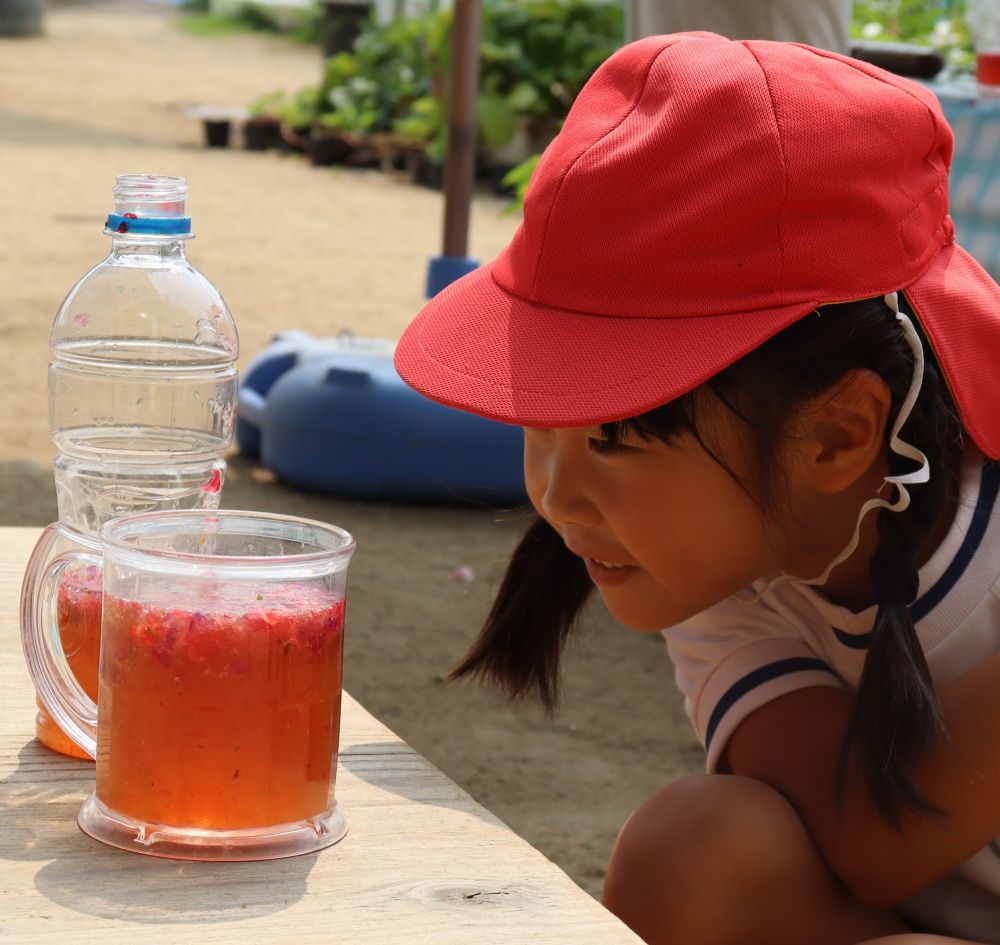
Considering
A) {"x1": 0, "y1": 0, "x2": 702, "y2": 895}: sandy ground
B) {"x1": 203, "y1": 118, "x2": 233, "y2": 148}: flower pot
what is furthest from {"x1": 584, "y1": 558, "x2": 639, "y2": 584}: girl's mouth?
{"x1": 203, "y1": 118, "x2": 233, "y2": 148}: flower pot

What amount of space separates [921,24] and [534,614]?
18.8 feet


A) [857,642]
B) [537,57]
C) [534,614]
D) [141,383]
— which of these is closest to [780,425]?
[857,642]

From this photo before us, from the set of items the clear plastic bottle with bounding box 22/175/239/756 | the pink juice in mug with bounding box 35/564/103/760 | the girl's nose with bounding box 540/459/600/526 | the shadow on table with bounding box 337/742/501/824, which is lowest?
the shadow on table with bounding box 337/742/501/824

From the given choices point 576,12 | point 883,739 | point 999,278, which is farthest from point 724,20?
point 576,12

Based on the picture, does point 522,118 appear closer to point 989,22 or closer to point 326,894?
point 989,22

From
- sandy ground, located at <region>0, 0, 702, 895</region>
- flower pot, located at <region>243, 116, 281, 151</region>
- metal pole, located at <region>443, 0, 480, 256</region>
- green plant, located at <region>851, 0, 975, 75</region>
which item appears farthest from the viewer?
flower pot, located at <region>243, 116, 281, 151</region>

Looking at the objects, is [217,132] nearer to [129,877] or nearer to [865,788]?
[865,788]

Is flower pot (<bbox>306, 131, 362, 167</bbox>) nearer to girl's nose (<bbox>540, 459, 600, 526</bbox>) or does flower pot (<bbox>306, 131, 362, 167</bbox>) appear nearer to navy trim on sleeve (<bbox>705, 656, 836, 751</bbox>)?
navy trim on sleeve (<bbox>705, 656, 836, 751</bbox>)

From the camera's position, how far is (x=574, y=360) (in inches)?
46.0

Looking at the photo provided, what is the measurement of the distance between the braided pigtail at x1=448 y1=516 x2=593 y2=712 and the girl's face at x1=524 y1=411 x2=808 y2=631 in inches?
9.9

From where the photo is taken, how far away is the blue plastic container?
12.9 ft

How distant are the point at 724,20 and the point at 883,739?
193cm

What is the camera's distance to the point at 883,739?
1.23m

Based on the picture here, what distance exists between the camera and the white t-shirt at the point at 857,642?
4.40 ft
